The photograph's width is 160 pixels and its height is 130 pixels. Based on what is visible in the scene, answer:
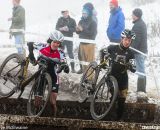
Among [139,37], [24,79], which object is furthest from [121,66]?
[139,37]

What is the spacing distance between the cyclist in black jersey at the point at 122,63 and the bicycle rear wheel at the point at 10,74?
78.0 inches

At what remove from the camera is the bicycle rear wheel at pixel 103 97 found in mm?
8337

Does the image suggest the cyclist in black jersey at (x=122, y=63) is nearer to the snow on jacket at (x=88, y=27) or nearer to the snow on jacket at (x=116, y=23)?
the snow on jacket at (x=116, y=23)

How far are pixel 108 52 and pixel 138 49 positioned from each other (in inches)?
116

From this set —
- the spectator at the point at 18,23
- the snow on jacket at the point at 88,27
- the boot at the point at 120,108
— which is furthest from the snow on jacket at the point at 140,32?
the spectator at the point at 18,23

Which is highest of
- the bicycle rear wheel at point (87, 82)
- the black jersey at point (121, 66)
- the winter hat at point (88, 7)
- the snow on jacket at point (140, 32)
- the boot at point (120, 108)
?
the winter hat at point (88, 7)

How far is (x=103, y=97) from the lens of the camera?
8773 millimetres

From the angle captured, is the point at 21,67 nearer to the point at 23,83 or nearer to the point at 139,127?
the point at 23,83

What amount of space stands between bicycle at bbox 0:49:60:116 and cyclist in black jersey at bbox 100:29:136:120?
1.18 meters

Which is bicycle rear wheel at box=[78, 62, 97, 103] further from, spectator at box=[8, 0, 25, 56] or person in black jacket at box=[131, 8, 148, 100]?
spectator at box=[8, 0, 25, 56]

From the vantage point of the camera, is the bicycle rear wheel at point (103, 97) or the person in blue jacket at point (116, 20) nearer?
the bicycle rear wheel at point (103, 97)

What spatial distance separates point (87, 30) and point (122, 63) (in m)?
3.84

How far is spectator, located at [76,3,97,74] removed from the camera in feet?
40.6

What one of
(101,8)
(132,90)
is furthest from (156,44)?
(101,8)
